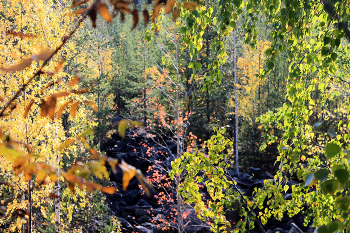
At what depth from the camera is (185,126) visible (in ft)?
24.8

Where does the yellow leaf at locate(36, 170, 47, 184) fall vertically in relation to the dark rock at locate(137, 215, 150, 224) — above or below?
above

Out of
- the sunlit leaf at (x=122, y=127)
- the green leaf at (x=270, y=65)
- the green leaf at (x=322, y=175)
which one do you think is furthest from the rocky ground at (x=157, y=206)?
the green leaf at (x=322, y=175)

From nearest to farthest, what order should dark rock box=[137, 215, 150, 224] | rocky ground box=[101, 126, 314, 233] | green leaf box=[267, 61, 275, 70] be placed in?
1. green leaf box=[267, 61, 275, 70]
2. rocky ground box=[101, 126, 314, 233]
3. dark rock box=[137, 215, 150, 224]

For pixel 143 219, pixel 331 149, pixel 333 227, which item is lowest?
pixel 143 219

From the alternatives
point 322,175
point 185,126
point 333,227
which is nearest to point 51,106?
point 322,175

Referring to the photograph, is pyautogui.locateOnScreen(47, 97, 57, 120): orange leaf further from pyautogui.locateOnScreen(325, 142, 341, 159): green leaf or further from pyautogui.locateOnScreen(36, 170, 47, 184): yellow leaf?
pyautogui.locateOnScreen(325, 142, 341, 159): green leaf

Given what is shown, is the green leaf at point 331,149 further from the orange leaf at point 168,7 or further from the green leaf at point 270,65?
the green leaf at point 270,65

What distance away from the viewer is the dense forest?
2.79ft

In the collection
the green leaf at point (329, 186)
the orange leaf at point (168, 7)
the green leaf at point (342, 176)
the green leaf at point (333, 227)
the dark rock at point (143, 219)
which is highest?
the orange leaf at point (168, 7)

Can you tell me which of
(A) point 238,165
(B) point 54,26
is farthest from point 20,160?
(A) point 238,165

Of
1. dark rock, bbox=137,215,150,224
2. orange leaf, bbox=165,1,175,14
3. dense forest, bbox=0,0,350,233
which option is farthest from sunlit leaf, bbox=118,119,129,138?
dark rock, bbox=137,215,150,224

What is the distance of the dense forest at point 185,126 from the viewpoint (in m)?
0.85

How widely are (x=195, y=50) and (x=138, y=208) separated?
32.3 ft

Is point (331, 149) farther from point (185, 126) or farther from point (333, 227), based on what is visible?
point (185, 126)
